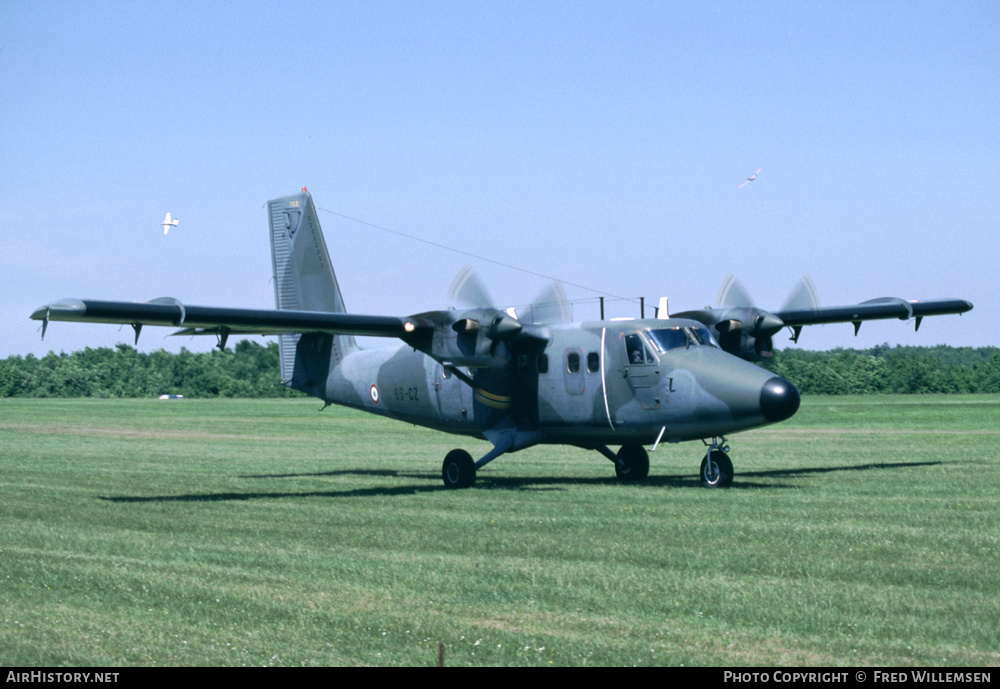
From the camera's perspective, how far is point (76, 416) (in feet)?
222

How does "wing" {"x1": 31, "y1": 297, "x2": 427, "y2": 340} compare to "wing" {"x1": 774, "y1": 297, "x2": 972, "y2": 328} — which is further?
"wing" {"x1": 774, "y1": 297, "x2": 972, "y2": 328}

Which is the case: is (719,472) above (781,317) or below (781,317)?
below

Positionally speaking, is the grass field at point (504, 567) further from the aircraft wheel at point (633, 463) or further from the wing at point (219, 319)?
the wing at point (219, 319)

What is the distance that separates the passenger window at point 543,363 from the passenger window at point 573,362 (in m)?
0.49

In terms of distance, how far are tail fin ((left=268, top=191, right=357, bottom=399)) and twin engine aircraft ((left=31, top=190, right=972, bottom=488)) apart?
1.34 metres

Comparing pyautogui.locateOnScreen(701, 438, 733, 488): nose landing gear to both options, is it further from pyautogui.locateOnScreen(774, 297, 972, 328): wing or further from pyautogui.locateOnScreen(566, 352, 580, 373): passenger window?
pyautogui.locateOnScreen(774, 297, 972, 328): wing

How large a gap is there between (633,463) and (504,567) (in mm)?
12390

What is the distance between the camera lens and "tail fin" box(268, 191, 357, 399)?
2977cm

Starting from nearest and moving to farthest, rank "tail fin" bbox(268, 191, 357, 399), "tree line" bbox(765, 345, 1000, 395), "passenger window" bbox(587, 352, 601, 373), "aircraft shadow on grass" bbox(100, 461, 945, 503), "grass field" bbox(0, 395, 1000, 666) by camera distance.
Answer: "grass field" bbox(0, 395, 1000, 666)
"aircraft shadow on grass" bbox(100, 461, 945, 503)
"passenger window" bbox(587, 352, 601, 373)
"tail fin" bbox(268, 191, 357, 399)
"tree line" bbox(765, 345, 1000, 395)

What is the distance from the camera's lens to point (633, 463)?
84.4ft

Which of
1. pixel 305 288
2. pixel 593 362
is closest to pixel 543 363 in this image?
pixel 593 362

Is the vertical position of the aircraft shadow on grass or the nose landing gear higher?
the nose landing gear

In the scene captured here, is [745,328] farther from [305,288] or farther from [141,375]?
[141,375]
